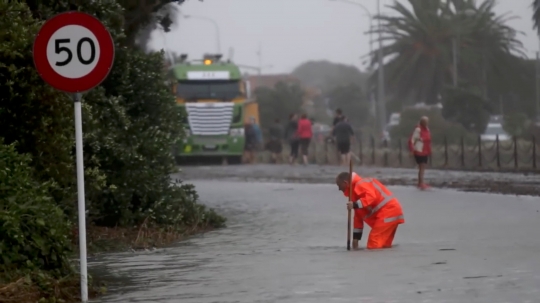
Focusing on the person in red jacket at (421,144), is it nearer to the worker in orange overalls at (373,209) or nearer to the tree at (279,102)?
the worker in orange overalls at (373,209)

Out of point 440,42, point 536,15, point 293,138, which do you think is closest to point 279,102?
point 440,42

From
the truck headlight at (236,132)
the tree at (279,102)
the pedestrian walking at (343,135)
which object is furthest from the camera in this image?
the tree at (279,102)

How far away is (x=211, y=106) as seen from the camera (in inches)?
1734

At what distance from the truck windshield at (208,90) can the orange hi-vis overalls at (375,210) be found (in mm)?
29927

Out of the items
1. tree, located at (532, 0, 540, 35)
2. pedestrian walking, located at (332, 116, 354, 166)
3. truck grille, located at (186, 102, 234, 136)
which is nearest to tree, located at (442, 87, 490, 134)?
truck grille, located at (186, 102, 234, 136)

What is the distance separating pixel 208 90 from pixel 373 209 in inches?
1197

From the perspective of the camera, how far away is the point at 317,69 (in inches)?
7141

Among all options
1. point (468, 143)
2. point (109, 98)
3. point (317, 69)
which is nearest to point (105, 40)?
point (109, 98)

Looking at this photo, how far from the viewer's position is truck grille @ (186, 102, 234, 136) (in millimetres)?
43812

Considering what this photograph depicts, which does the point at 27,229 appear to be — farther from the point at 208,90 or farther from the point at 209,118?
the point at 208,90

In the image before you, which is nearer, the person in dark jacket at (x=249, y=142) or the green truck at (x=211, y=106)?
the green truck at (x=211, y=106)

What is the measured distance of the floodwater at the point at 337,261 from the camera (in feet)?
33.1

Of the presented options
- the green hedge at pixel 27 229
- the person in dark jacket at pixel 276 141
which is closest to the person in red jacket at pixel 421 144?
the green hedge at pixel 27 229

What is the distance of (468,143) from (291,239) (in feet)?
86.8
